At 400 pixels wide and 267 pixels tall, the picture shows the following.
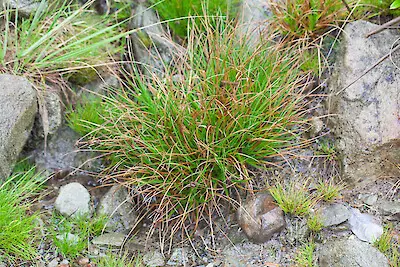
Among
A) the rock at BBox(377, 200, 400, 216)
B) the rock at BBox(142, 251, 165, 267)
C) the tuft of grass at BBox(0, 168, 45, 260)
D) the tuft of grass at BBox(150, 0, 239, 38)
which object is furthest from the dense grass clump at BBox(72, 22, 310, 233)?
the rock at BBox(377, 200, 400, 216)

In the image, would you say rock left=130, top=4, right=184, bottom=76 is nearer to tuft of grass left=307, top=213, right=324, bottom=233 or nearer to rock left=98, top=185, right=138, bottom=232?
rock left=98, top=185, right=138, bottom=232

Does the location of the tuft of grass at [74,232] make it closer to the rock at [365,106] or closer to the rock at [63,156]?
the rock at [63,156]

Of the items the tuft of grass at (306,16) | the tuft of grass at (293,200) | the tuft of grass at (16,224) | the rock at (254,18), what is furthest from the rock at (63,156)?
the tuft of grass at (306,16)

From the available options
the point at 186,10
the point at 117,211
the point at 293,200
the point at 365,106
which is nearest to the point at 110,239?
the point at 117,211

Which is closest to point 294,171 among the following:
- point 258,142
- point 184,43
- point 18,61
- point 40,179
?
point 258,142

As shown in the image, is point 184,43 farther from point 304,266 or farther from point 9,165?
point 304,266

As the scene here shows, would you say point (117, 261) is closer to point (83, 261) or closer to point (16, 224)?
point (83, 261)

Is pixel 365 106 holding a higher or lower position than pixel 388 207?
higher
